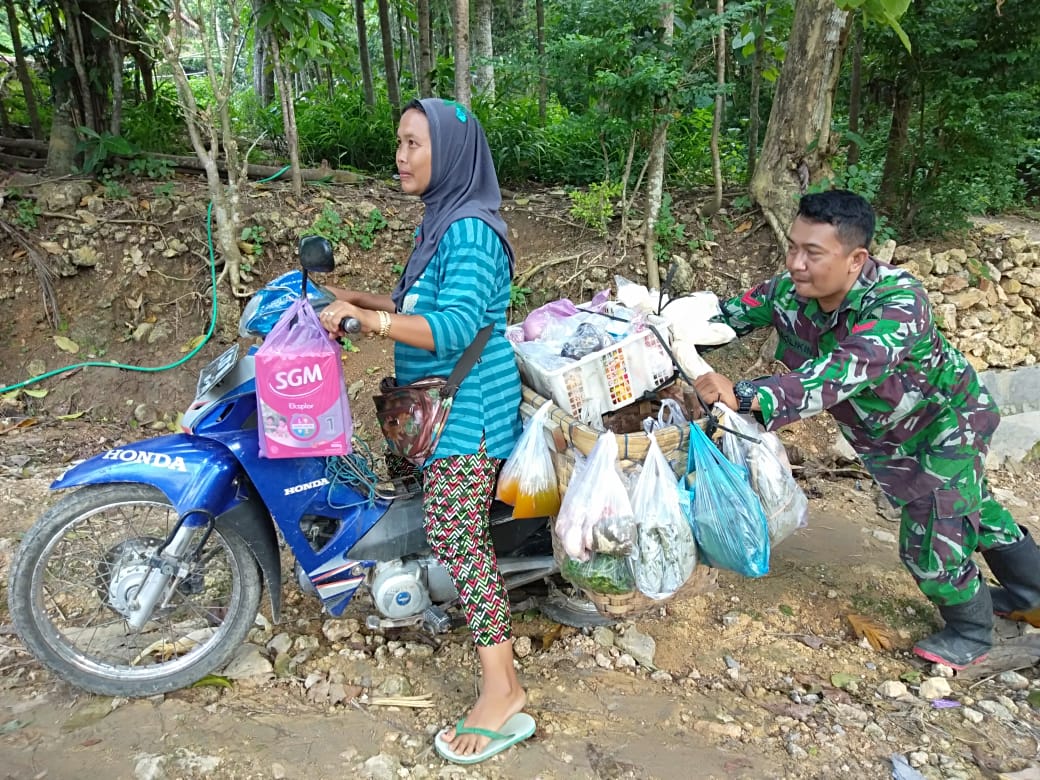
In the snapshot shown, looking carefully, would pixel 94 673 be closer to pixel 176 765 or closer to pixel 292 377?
pixel 176 765

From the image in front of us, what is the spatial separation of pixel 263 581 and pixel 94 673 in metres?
0.56

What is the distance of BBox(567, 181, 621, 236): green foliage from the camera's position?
527 centimetres

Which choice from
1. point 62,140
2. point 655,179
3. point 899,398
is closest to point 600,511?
point 899,398

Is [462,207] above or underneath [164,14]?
underneath

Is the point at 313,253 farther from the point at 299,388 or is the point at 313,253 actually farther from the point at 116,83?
the point at 116,83

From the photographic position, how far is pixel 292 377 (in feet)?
6.73

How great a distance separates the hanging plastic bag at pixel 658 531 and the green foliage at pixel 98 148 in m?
5.08

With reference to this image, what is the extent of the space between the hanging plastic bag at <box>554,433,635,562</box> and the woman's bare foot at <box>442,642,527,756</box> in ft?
1.65

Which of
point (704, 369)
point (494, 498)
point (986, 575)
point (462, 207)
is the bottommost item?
point (986, 575)

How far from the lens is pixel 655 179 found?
5.11m

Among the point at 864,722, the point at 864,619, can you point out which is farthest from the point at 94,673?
the point at 864,619

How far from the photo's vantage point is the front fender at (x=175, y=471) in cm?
224

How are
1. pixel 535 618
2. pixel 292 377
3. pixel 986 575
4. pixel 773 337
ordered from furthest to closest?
pixel 773 337 → pixel 986 575 → pixel 535 618 → pixel 292 377

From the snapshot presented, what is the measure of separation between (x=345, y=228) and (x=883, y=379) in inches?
159
